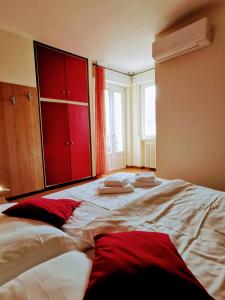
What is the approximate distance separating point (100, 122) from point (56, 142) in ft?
3.93

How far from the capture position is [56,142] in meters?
3.37

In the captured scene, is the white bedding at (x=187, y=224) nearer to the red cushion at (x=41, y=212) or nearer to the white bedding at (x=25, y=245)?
the white bedding at (x=25, y=245)

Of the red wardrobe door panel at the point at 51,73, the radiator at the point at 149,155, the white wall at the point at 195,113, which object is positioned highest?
the red wardrobe door panel at the point at 51,73

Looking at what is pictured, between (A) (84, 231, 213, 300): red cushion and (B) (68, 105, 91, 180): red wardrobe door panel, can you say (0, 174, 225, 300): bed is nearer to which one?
(A) (84, 231, 213, 300): red cushion

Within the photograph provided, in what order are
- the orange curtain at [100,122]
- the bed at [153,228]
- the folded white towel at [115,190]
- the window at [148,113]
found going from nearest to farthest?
the bed at [153,228], the folded white towel at [115,190], the orange curtain at [100,122], the window at [148,113]

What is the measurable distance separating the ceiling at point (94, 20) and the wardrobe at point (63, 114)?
0.32 meters

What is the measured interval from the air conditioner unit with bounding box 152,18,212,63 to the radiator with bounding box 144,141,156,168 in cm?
236

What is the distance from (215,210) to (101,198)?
0.86 m

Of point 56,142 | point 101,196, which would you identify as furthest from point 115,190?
point 56,142

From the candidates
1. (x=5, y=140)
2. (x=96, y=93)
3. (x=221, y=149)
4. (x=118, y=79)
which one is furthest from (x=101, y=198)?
(x=118, y=79)

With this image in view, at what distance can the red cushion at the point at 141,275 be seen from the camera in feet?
1.77

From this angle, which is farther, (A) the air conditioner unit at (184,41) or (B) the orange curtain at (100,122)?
(B) the orange curtain at (100,122)

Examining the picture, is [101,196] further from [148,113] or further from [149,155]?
[148,113]

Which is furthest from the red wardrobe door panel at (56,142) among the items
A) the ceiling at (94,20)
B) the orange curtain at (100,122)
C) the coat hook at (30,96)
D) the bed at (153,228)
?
the bed at (153,228)
